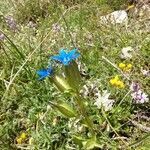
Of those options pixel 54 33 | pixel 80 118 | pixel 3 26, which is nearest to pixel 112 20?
pixel 54 33

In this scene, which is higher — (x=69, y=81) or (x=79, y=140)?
(x=69, y=81)

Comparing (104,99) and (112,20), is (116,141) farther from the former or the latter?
Answer: (112,20)

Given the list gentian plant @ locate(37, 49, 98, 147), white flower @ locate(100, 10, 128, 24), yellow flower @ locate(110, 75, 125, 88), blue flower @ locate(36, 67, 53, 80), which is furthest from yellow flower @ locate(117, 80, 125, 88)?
white flower @ locate(100, 10, 128, 24)

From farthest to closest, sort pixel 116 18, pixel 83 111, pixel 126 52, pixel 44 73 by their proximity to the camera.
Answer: pixel 116 18, pixel 126 52, pixel 83 111, pixel 44 73

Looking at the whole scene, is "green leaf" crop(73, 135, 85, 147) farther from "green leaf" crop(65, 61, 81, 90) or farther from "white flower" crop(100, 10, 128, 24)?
"white flower" crop(100, 10, 128, 24)

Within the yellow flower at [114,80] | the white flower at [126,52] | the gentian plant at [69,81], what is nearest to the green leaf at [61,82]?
the gentian plant at [69,81]

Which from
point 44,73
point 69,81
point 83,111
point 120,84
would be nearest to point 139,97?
point 120,84

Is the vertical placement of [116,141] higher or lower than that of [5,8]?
lower

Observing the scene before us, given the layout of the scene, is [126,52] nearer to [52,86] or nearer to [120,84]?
[120,84]
